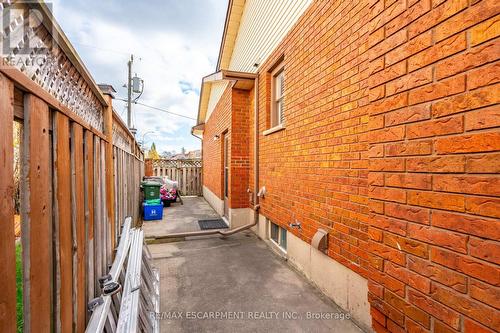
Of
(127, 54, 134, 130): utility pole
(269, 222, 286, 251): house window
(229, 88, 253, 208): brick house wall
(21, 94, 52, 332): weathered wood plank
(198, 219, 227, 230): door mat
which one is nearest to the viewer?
(21, 94, 52, 332): weathered wood plank

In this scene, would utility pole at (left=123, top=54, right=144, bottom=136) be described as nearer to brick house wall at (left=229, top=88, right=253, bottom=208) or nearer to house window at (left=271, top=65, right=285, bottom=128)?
brick house wall at (left=229, top=88, right=253, bottom=208)

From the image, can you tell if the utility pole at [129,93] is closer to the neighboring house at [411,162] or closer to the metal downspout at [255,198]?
the metal downspout at [255,198]

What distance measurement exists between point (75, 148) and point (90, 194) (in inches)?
19.2

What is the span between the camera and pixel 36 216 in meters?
1.05

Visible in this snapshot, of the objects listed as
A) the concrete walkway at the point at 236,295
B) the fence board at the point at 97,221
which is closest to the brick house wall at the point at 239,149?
the concrete walkway at the point at 236,295

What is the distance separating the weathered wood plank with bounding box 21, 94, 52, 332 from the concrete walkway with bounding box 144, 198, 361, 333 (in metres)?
1.75

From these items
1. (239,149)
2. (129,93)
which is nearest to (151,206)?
(239,149)

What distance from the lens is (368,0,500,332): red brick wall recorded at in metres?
1.06

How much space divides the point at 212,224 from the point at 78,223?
5282mm

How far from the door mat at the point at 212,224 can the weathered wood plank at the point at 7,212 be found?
18.1 feet

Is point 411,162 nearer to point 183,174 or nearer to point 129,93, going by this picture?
point 183,174

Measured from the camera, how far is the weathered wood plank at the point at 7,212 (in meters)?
0.83

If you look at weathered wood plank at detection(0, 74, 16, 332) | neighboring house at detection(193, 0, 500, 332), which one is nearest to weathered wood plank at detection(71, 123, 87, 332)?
weathered wood plank at detection(0, 74, 16, 332)

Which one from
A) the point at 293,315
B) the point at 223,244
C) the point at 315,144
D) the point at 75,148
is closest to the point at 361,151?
the point at 315,144
